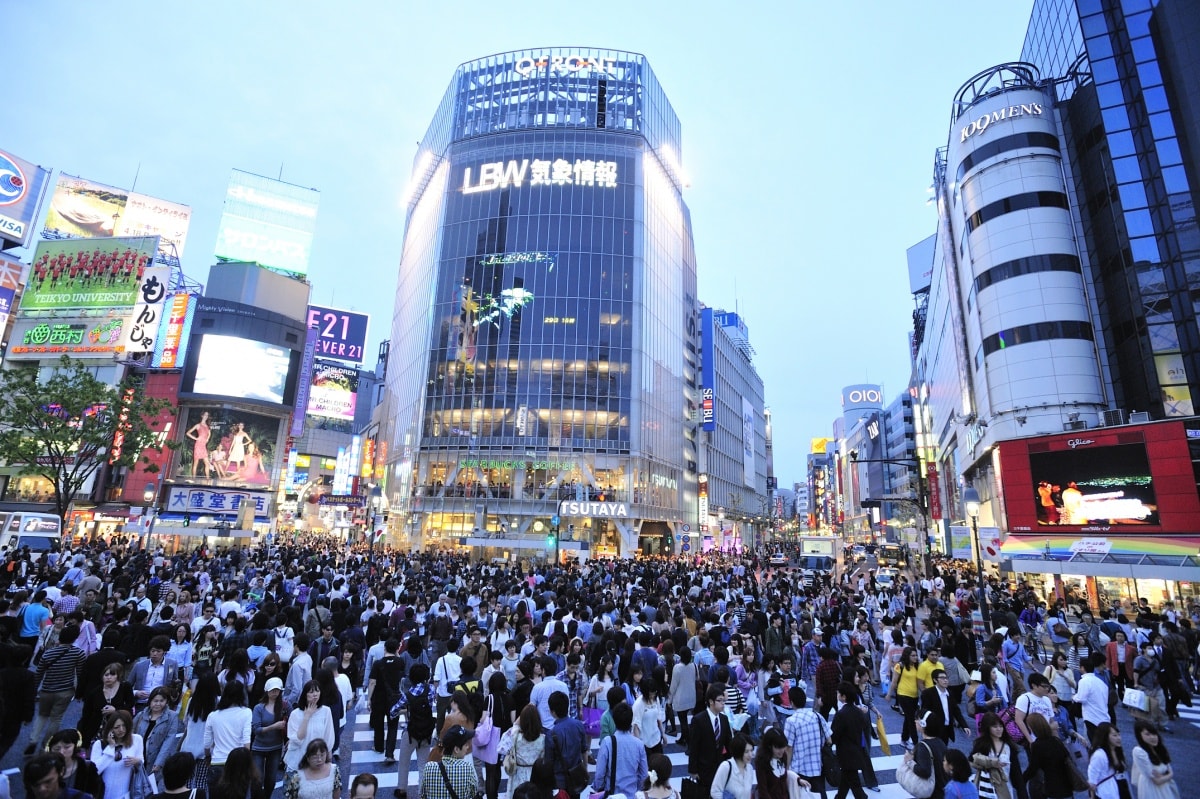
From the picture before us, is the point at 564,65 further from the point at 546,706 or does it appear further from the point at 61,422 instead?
the point at 546,706

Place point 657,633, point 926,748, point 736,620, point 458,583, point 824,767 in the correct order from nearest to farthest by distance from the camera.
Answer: point 926,748 → point 824,767 → point 657,633 → point 736,620 → point 458,583

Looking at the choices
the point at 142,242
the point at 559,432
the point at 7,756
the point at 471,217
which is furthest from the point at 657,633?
the point at 142,242

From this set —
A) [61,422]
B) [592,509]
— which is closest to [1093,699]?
[61,422]

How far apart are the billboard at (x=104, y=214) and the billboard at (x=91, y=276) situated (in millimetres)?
5057

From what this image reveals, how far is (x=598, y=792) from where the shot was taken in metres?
5.86

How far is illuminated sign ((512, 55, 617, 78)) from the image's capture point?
65.2 meters

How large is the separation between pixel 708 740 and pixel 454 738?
294 centimetres

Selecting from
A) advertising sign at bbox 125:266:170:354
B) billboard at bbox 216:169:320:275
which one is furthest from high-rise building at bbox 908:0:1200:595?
billboard at bbox 216:169:320:275

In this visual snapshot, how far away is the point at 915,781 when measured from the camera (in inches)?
218

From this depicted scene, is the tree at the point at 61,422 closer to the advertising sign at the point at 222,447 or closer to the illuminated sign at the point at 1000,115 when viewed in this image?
the advertising sign at the point at 222,447

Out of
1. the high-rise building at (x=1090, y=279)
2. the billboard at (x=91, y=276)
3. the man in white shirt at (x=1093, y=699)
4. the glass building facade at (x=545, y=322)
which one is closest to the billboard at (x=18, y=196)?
the billboard at (x=91, y=276)

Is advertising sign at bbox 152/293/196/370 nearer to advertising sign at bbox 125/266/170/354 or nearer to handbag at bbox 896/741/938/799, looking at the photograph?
advertising sign at bbox 125/266/170/354

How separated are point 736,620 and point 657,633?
3375mm

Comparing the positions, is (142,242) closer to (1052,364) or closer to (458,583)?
(458,583)
